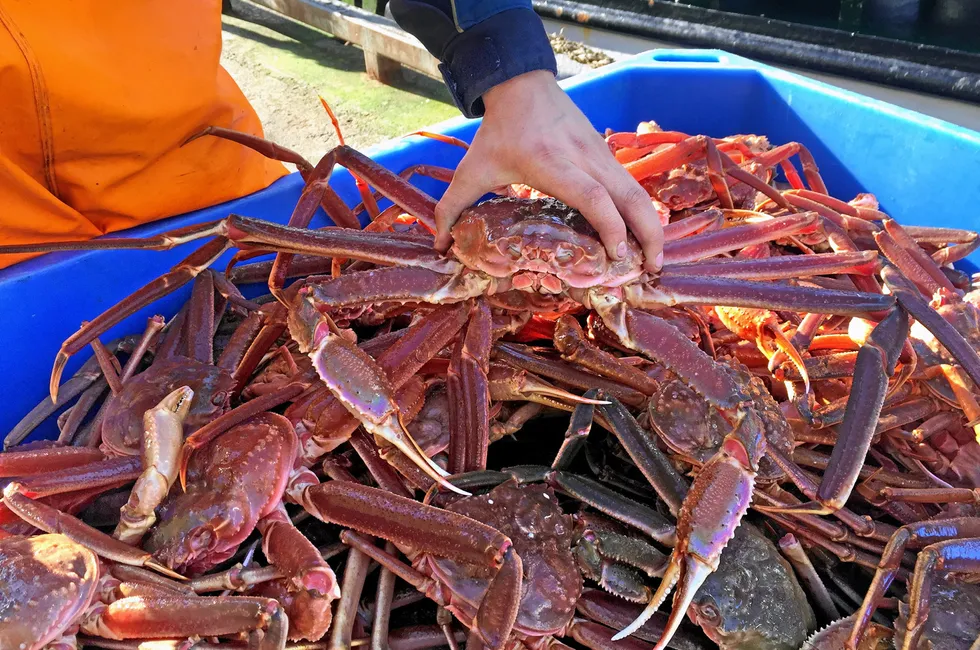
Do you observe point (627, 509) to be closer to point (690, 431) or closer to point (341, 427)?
point (690, 431)

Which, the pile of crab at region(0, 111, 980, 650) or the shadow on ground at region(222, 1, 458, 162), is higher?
the shadow on ground at region(222, 1, 458, 162)

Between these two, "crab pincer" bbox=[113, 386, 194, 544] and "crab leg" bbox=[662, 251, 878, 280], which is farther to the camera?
"crab leg" bbox=[662, 251, 878, 280]

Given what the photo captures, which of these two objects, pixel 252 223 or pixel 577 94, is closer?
pixel 252 223

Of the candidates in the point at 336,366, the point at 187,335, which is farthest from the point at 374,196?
the point at 336,366

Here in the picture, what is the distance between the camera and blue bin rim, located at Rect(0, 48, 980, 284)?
163cm

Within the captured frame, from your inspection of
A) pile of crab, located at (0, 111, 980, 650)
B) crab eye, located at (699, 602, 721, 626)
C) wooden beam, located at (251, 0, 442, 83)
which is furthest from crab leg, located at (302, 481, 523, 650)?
wooden beam, located at (251, 0, 442, 83)

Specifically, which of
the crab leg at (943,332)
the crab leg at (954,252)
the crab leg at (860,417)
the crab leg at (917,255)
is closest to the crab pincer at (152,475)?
the crab leg at (860,417)

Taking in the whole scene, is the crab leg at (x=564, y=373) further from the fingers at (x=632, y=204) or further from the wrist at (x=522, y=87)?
the wrist at (x=522, y=87)

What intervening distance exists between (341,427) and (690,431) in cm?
67

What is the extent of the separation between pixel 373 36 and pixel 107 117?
3211 mm

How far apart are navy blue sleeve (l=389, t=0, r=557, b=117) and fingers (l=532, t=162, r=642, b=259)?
246 mm

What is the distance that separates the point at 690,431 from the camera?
1296 mm

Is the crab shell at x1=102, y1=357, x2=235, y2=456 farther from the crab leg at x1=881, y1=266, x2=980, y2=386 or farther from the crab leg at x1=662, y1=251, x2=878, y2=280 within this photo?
the crab leg at x1=881, y1=266, x2=980, y2=386

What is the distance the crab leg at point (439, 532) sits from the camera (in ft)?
3.52
